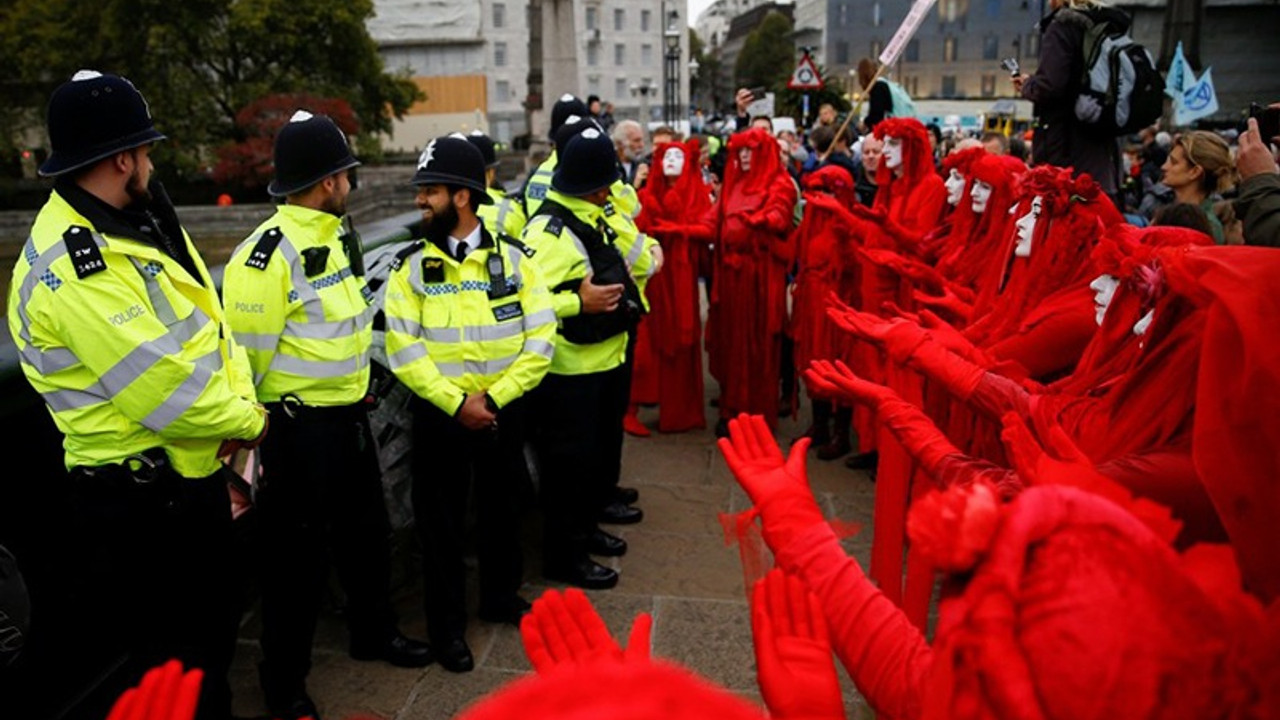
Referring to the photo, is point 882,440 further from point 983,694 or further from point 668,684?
point 668,684

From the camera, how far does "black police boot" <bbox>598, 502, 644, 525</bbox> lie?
532 centimetres

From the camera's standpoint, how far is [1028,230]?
149 inches

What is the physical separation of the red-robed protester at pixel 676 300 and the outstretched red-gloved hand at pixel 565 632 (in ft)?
16.6

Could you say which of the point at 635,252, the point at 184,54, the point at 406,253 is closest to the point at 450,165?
the point at 406,253

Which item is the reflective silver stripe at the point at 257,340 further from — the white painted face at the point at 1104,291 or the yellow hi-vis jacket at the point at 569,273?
the white painted face at the point at 1104,291

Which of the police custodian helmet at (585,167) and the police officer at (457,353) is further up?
the police custodian helmet at (585,167)

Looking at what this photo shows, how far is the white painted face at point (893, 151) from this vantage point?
5.86m

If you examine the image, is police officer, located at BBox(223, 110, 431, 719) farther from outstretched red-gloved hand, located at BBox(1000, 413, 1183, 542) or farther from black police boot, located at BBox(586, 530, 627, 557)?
outstretched red-gloved hand, located at BBox(1000, 413, 1183, 542)

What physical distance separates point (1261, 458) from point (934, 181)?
15.0 feet

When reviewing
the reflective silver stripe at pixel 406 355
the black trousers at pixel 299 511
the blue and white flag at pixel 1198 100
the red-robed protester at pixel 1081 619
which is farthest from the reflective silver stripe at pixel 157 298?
the blue and white flag at pixel 1198 100

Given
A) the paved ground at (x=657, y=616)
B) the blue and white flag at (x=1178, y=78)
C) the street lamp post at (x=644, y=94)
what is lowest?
the paved ground at (x=657, y=616)

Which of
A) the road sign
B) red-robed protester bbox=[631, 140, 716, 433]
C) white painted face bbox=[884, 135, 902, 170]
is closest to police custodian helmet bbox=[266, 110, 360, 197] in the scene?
red-robed protester bbox=[631, 140, 716, 433]

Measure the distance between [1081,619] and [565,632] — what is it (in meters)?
0.90

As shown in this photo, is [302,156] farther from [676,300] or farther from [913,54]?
[913,54]
